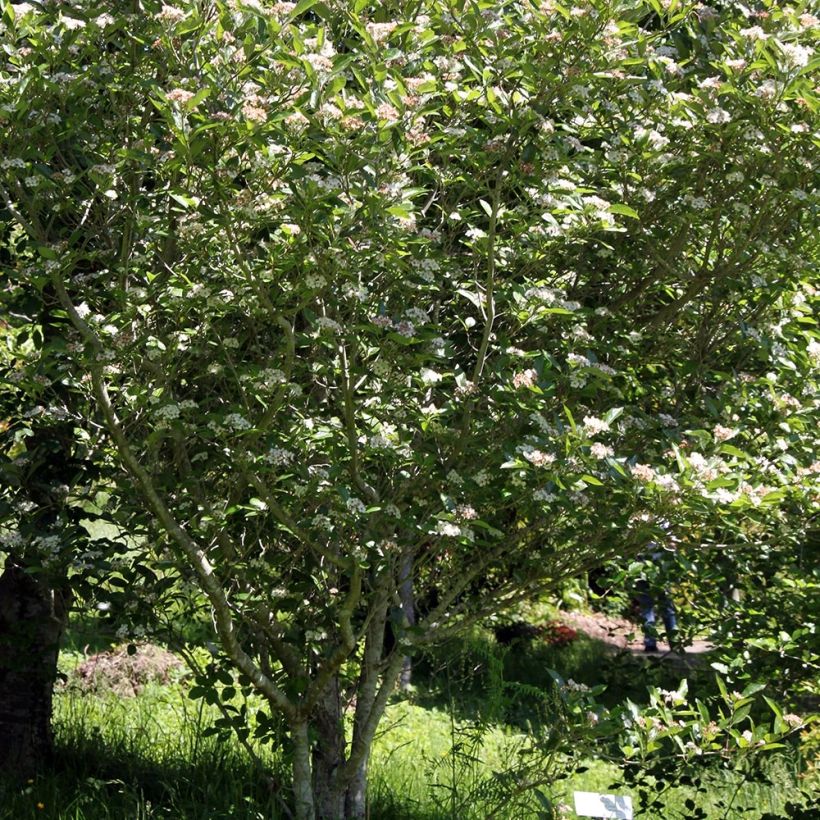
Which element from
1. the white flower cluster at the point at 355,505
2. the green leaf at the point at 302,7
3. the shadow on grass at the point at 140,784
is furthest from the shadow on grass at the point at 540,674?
Answer: the green leaf at the point at 302,7

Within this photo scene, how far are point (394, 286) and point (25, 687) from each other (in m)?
2.60

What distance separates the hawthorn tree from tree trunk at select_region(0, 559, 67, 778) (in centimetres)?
99

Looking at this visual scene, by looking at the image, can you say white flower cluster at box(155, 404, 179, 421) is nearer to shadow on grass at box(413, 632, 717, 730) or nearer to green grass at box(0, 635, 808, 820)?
green grass at box(0, 635, 808, 820)

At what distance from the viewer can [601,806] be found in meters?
3.75

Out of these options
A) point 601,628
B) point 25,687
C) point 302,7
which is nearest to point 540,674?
point 601,628

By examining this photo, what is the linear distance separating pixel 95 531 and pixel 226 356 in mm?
8017

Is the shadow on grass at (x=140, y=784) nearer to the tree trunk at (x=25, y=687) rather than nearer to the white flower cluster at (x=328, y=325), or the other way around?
the tree trunk at (x=25, y=687)

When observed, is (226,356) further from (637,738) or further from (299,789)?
(637,738)

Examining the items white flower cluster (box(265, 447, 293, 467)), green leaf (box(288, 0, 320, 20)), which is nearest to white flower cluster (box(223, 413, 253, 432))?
white flower cluster (box(265, 447, 293, 467))

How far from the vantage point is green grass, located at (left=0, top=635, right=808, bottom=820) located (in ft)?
14.1

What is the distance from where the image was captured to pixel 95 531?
1088cm

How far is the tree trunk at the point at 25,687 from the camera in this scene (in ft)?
15.5

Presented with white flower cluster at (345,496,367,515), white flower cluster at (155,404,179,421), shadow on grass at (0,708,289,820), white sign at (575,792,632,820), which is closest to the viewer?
white flower cluster at (155,404,179,421)

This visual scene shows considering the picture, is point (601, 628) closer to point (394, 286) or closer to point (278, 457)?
point (394, 286)
